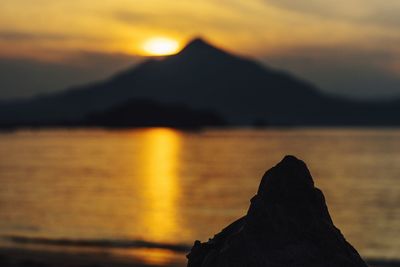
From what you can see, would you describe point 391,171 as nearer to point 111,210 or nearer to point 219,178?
point 219,178

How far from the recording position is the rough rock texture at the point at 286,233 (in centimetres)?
726

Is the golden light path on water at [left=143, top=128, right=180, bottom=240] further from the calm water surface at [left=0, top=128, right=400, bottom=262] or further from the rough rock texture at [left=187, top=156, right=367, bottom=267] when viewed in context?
the rough rock texture at [left=187, top=156, right=367, bottom=267]

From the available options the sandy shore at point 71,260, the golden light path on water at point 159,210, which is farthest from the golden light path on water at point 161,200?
the sandy shore at point 71,260

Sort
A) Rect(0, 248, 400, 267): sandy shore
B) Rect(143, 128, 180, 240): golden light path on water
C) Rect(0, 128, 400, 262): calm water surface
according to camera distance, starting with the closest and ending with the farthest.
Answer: Rect(0, 248, 400, 267): sandy shore → Rect(0, 128, 400, 262): calm water surface → Rect(143, 128, 180, 240): golden light path on water

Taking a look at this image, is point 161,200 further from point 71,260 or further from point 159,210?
point 71,260

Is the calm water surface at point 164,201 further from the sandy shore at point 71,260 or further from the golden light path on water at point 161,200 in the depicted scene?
the sandy shore at point 71,260

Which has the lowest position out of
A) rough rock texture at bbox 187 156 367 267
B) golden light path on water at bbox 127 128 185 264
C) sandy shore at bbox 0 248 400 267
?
rough rock texture at bbox 187 156 367 267

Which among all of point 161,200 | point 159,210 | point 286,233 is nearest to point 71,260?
point 286,233

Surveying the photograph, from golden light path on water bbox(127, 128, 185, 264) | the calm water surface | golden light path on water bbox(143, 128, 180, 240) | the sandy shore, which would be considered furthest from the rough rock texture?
golden light path on water bbox(143, 128, 180, 240)

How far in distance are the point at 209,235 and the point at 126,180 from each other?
2135 inches

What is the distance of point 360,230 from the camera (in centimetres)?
4469

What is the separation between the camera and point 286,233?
7398 millimetres

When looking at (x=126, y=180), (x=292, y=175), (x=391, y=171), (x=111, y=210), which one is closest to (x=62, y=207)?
(x=111, y=210)

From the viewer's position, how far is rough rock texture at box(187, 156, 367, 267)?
726 cm
